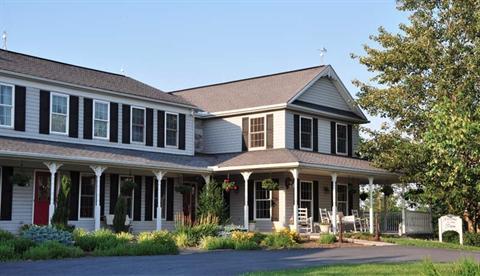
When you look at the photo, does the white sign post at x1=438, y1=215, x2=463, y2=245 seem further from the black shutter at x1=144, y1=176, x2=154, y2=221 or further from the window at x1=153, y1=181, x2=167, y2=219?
the black shutter at x1=144, y1=176, x2=154, y2=221

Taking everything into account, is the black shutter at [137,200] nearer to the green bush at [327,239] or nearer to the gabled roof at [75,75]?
the gabled roof at [75,75]

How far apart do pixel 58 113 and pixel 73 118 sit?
65 centimetres

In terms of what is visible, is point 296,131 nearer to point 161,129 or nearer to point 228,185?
point 228,185

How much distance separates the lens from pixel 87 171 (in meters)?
25.3

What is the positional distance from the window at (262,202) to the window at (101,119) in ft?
23.6

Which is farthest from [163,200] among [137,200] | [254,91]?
[254,91]

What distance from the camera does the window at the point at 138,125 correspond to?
27391mm

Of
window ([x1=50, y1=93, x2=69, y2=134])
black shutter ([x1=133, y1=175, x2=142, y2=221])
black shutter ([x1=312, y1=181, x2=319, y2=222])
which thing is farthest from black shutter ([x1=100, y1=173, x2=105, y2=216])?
black shutter ([x1=312, y1=181, x2=319, y2=222])

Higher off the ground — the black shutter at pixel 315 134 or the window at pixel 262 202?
the black shutter at pixel 315 134

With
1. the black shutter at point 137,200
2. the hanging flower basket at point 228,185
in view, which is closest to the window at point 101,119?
the black shutter at point 137,200

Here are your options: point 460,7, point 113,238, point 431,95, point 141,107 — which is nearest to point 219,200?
point 141,107

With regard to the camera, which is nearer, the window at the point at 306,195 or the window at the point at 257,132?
the window at the point at 257,132

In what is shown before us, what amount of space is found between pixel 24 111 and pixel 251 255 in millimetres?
10506

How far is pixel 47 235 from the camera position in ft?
59.7
